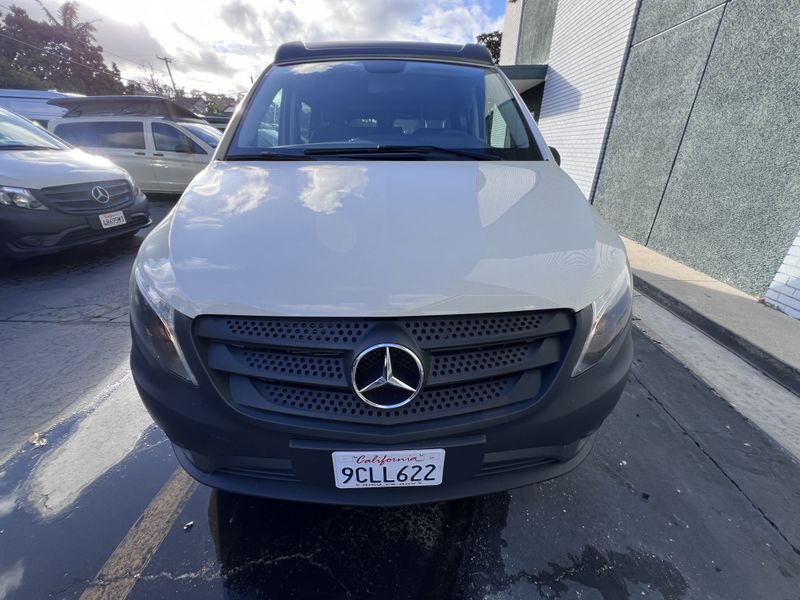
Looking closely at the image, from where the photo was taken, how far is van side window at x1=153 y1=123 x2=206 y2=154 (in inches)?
301

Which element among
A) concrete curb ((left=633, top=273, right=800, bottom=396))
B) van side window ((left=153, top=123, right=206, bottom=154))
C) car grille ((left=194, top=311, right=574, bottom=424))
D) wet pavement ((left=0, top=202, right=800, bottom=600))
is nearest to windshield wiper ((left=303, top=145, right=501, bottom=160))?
car grille ((left=194, top=311, right=574, bottom=424))

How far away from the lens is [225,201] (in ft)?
5.38

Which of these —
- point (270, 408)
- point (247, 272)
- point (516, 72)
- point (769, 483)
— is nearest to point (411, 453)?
point (270, 408)

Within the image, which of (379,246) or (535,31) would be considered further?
(535,31)

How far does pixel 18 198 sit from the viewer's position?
3.99 metres

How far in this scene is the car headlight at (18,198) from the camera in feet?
12.9

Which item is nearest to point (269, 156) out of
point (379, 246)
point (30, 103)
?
point (379, 246)

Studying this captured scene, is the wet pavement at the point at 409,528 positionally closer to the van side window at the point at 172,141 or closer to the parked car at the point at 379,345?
the parked car at the point at 379,345

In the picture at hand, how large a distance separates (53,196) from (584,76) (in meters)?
8.82

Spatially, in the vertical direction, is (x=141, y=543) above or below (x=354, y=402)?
below

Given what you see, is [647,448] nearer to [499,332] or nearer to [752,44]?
[499,332]

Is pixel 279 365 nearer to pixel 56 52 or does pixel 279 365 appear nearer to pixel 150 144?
pixel 150 144

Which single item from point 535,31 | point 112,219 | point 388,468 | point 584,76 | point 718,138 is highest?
point 535,31

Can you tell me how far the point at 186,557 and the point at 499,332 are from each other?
1546 mm
